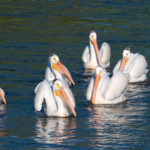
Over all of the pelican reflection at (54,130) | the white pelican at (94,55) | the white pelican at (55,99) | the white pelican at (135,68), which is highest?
the white pelican at (94,55)

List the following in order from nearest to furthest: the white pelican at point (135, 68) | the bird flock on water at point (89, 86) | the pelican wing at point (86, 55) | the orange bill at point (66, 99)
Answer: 1. the orange bill at point (66, 99)
2. the bird flock on water at point (89, 86)
3. the white pelican at point (135, 68)
4. the pelican wing at point (86, 55)

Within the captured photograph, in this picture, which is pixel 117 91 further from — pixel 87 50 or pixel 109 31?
pixel 109 31

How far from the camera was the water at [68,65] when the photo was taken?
1018cm

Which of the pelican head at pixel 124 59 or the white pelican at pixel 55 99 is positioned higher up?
the pelican head at pixel 124 59

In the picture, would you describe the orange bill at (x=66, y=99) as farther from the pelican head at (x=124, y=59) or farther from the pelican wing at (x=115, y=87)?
the pelican head at (x=124, y=59)

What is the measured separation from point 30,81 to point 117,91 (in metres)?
2.53

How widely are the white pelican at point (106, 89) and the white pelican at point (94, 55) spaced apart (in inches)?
133

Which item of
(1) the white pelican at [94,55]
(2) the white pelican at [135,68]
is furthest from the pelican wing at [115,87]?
(1) the white pelican at [94,55]

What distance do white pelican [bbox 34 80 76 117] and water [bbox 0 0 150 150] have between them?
0.62 feet

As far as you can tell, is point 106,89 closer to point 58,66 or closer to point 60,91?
point 58,66

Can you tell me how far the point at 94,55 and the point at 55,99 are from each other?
17.5ft

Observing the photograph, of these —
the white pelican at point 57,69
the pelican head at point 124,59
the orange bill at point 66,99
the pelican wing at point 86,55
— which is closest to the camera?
the orange bill at point 66,99

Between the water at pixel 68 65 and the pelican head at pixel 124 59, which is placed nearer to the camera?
the water at pixel 68 65

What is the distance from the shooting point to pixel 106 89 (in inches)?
493
